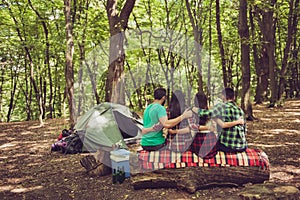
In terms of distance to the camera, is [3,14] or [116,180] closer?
[116,180]

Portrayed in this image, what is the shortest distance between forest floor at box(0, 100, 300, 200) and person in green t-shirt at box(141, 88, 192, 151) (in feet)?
2.45

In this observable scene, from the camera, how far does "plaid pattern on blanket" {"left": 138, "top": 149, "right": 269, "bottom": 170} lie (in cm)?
456

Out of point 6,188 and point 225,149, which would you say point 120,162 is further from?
point 6,188

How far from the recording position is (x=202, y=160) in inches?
181

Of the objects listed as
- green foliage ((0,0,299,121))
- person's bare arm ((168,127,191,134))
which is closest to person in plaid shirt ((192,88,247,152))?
person's bare arm ((168,127,191,134))

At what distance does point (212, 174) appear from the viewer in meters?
4.55

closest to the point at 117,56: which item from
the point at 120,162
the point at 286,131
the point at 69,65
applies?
the point at 69,65

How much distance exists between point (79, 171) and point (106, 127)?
1997 mm

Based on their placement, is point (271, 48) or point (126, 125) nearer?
point (126, 125)

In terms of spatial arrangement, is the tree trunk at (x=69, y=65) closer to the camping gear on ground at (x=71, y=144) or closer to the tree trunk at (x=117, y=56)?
the tree trunk at (x=117, y=56)

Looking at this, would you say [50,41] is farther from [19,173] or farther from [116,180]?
[116,180]

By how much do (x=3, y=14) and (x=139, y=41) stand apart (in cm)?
899

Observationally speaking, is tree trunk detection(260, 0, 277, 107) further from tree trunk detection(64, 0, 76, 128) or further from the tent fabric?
tree trunk detection(64, 0, 76, 128)

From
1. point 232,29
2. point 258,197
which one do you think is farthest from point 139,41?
point 258,197
